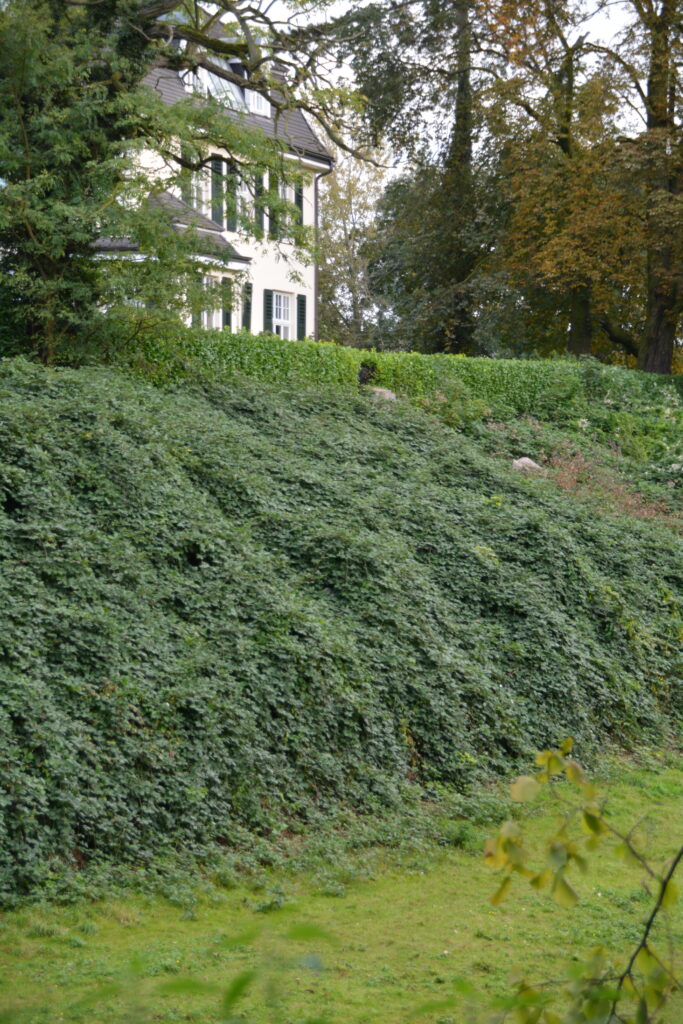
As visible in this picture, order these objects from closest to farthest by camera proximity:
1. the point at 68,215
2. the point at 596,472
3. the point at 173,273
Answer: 1. the point at 68,215
2. the point at 173,273
3. the point at 596,472

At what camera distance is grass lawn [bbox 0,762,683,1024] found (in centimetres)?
464

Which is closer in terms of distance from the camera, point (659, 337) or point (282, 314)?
point (659, 337)

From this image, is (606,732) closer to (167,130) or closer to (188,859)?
(188,859)

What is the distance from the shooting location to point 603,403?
22641 mm

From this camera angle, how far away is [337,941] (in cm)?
532

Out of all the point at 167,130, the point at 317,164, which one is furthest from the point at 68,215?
the point at 317,164

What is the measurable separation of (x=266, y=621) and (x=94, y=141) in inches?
342

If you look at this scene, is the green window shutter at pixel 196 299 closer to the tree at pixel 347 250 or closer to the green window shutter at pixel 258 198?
the green window shutter at pixel 258 198

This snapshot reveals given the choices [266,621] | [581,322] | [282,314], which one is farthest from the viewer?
[282,314]

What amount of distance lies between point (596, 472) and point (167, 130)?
27.4 feet

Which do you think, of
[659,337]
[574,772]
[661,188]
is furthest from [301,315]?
[574,772]

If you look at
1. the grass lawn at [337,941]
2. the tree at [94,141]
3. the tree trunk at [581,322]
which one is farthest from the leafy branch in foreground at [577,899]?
the tree trunk at [581,322]

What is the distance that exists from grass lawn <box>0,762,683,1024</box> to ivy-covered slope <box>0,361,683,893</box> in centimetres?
59

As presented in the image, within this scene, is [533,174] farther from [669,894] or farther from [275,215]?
[669,894]
